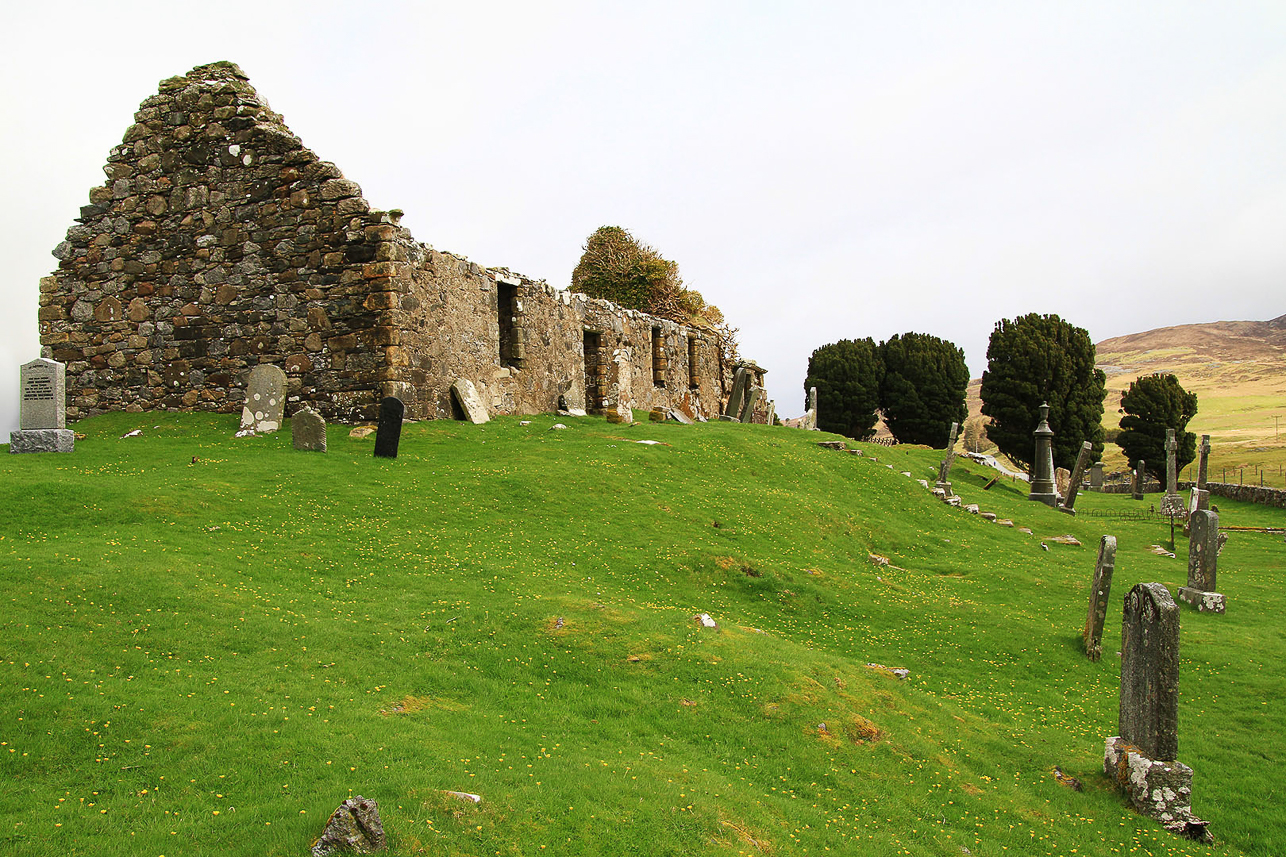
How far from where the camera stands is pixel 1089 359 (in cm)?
4881

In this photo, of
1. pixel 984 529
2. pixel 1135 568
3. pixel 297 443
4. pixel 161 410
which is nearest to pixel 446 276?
pixel 297 443

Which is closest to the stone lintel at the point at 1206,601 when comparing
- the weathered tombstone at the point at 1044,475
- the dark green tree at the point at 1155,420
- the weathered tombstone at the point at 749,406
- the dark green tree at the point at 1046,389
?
the weathered tombstone at the point at 1044,475

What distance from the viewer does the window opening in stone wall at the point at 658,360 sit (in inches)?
1377

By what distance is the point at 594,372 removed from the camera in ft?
99.0

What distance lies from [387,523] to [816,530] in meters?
8.94

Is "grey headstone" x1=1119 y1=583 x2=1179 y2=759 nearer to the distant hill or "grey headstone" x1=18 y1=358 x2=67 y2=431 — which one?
"grey headstone" x1=18 y1=358 x2=67 y2=431

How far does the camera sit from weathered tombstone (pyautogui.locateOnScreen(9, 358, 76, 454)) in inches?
653

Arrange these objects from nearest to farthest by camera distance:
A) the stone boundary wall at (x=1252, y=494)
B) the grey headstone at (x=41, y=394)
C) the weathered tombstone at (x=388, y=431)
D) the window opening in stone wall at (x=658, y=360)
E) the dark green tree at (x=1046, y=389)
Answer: the grey headstone at (x=41, y=394)
the weathered tombstone at (x=388, y=431)
the stone boundary wall at (x=1252, y=494)
the window opening in stone wall at (x=658, y=360)
the dark green tree at (x=1046, y=389)

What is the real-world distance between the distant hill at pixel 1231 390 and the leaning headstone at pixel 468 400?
112ft

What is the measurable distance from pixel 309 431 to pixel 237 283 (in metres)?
5.73

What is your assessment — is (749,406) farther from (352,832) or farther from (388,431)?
(352,832)

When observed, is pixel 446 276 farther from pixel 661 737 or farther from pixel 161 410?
pixel 661 737

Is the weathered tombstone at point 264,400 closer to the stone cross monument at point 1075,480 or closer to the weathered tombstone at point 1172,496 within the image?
the stone cross monument at point 1075,480

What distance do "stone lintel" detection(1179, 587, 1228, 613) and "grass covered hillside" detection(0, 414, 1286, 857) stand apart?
0.28 m
